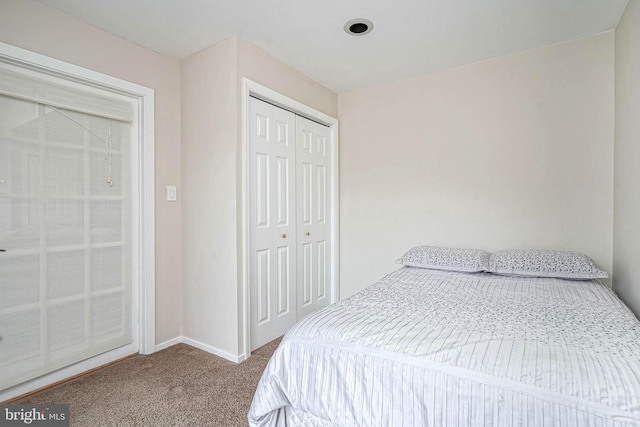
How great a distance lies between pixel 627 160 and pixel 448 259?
123 centimetres

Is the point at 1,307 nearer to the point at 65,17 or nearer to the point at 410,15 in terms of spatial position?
the point at 65,17

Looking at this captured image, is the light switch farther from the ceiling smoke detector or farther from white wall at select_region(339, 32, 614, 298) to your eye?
the ceiling smoke detector

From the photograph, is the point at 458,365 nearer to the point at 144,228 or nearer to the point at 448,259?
the point at 448,259

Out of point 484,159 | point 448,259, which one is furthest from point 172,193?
point 484,159

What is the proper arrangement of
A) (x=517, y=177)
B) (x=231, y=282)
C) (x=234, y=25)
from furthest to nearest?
(x=517, y=177) < (x=231, y=282) < (x=234, y=25)

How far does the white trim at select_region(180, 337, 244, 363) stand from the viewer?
2263 mm

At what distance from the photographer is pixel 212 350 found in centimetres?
240

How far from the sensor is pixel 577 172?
2.31 meters

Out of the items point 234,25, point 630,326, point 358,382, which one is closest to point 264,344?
point 358,382

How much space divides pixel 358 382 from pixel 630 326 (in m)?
A: 1.10

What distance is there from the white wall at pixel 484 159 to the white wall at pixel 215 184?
118cm

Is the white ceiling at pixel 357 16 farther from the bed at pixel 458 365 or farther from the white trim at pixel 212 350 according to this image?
the white trim at pixel 212 350

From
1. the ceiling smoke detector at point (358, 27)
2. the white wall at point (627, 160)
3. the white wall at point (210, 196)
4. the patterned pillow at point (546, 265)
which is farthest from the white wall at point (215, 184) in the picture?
the white wall at point (627, 160)

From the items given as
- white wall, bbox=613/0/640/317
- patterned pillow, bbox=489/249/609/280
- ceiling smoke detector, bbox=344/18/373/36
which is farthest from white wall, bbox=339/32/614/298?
ceiling smoke detector, bbox=344/18/373/36
